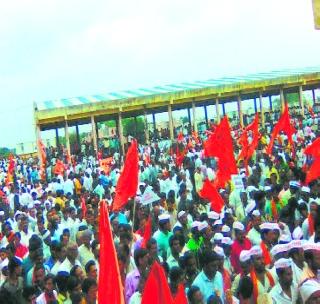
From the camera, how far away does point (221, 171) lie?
33.6ft

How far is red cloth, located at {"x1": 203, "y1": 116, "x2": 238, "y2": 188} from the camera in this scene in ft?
33.5

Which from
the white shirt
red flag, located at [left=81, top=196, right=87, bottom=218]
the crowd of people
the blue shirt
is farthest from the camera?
red flag, located at [left=81, top=196, right=87, bottom=218]

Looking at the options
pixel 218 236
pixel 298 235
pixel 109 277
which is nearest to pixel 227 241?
pixel 218 236

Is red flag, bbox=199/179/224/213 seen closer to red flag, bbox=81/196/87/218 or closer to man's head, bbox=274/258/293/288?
red flag, bbox=81/196/87/218

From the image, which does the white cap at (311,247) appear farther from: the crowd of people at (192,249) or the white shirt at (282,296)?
the white shirt at (282,296)

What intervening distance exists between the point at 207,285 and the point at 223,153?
496 centimetres

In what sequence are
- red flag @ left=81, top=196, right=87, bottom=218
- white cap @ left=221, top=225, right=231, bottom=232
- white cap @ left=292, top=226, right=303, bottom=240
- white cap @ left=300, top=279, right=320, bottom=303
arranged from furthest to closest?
red flag @ left=81, top=196, right=87, bottom=218
white cap @ left=221, top=225, right=231, bottom=232
white cap @ left=292, top=226, right=303, bottom=240
white cap @ left=300, top=279, right=320, bottom=303

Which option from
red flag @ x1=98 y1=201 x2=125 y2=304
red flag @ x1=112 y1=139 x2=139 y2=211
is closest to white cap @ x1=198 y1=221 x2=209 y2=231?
red flag @ x1=112 y1=139 x2=139 y2=211

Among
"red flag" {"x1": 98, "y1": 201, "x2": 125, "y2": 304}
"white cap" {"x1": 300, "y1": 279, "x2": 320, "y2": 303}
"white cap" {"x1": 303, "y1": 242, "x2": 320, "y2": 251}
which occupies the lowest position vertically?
"white cap" {"x1": 303, "y1": 242, "x2": 320, "y2": 251}

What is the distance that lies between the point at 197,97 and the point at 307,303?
2333 centimetres

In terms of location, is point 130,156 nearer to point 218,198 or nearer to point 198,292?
point 218,198

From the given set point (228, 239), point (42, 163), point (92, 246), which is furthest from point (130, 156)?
point (42, 163)

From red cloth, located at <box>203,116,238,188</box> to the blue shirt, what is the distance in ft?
14.8

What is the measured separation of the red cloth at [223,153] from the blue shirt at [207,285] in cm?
452
